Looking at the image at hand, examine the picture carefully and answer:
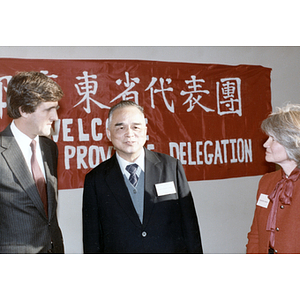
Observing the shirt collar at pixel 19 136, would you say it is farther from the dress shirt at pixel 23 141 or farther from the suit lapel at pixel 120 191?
the suit lapel at pixel 120 191

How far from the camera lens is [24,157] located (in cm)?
183

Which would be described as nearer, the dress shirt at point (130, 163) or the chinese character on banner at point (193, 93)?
the dress shirt at point (130, 163)

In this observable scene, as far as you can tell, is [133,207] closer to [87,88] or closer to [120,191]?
[120,191]

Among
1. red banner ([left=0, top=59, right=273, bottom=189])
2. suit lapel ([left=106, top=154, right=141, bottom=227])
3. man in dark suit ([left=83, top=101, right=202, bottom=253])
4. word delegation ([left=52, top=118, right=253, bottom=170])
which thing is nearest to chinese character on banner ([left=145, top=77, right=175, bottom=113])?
red banner ([left=0, top=59, right=273, bottom=189])

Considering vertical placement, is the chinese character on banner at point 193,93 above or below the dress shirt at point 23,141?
above

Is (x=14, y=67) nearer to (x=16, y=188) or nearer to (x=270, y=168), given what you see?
(x=16, y=188)

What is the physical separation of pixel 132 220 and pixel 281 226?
808 millimetres

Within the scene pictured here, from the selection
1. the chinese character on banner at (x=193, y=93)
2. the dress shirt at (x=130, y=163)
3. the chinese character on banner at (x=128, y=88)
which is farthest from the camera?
the chinese character on banner at (x=193, y=93)

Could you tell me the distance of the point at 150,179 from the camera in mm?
1921

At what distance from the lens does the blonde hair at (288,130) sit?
169cm

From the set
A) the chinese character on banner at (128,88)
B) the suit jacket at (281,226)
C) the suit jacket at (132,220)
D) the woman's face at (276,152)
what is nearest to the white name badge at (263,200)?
the suit jacket at (281,226)

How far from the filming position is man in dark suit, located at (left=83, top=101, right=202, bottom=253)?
1.86 metres

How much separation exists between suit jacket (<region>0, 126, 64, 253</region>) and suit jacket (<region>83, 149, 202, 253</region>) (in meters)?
0.25

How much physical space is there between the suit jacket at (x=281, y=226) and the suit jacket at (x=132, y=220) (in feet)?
1.15
